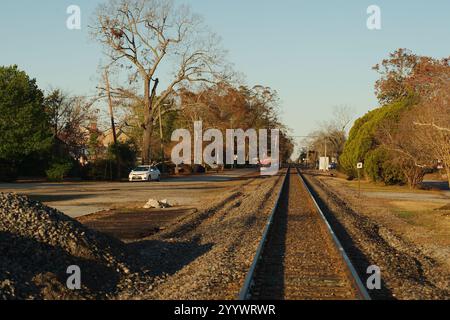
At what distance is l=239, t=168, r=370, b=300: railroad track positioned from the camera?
31.9 feet

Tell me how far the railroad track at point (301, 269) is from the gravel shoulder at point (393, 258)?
14.9 inches

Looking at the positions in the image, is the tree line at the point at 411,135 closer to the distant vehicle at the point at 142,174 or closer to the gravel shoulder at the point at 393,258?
the gravel shoulder at the point at 393,258

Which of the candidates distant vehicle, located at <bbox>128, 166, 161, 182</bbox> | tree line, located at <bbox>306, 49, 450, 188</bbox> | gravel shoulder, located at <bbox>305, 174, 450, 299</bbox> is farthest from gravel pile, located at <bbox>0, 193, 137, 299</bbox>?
distant vehicle, located at <bbox>128, 166, 161, 182</bbox>

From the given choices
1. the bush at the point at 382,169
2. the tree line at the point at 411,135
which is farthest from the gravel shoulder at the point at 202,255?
the bush at the point at 382,169

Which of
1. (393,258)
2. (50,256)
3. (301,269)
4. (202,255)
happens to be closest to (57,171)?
(202,255)

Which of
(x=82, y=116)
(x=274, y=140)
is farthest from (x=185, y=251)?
(x=274, y=140)

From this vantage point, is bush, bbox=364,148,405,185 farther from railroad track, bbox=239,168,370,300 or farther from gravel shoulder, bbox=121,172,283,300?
railroad track, bbox=239,168,370,300

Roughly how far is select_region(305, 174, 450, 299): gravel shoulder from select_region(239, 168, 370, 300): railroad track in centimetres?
38

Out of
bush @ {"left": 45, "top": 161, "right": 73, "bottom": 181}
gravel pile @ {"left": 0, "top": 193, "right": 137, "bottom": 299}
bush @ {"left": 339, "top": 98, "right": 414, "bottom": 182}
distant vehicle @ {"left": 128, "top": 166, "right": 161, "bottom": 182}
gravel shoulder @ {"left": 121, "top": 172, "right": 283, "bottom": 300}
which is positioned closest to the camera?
gravel pile @ {"left": 0, "top": 193, "right": 137, "bottom": 299}

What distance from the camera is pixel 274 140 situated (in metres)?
124

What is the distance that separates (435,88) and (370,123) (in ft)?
83.8

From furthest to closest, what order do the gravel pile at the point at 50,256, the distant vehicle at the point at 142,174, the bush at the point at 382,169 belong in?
the distant vehicle at the point at 142,174 < the bush at the point at 382,169 < the gravel pile at the point at 50,256

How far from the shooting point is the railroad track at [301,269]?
9.73 meters
